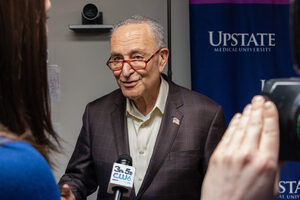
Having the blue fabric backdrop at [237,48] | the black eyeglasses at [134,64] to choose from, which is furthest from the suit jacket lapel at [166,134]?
the blue fabric backdrop at [237,48]

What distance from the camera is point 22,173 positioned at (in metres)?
0.62

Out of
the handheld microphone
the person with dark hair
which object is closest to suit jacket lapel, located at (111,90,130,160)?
the handheld microphone

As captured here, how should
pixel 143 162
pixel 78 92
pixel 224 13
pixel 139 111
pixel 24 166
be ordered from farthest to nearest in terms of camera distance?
pixel 78 92 < pixel 224 13 < pixel 139 111 < pixel 143 162 < pixel 24 166

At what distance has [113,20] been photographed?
2.73 m

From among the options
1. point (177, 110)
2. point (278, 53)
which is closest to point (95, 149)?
point (177, 110)

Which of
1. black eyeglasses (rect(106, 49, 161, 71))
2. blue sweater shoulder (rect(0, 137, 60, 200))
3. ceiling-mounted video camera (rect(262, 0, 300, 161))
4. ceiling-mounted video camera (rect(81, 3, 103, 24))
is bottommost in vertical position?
blue sweater shoulder (rect(0, 137, 60, 200))

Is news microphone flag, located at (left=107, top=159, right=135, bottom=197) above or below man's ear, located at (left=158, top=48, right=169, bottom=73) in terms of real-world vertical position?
below

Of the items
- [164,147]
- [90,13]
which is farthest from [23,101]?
[90,13]

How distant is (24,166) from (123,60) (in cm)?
141

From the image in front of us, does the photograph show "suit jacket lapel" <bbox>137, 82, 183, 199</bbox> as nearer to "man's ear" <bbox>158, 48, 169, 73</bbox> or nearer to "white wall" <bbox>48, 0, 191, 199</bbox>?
"man's ear" <bbox>158, 48, 169, 73</bbox>

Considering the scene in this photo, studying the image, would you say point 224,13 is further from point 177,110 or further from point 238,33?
point 177,110

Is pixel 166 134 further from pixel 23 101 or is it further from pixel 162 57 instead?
pixel 23 101

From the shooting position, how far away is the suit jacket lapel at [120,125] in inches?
77.4

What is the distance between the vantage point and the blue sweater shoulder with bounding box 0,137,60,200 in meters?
0.61
